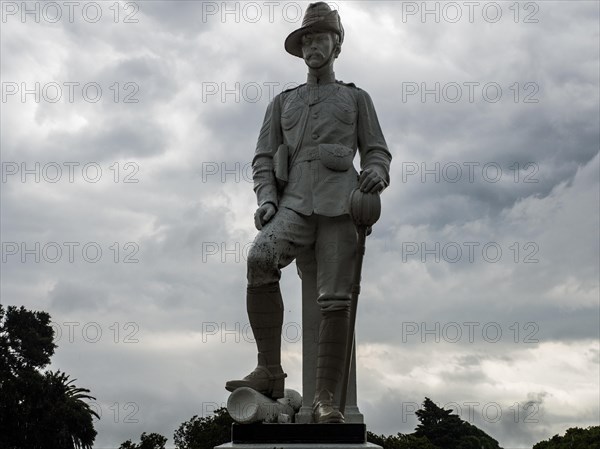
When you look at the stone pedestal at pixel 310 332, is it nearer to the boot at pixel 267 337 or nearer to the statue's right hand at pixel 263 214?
the boot at pixel 267 337

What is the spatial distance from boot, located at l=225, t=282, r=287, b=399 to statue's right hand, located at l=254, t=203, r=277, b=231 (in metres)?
0.61

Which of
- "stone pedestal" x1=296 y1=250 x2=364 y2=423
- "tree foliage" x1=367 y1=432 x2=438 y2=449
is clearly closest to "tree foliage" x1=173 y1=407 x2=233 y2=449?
"tree foliage" x1=367 y1=432 x2=438 y2=449

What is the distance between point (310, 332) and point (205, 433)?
1684 cm

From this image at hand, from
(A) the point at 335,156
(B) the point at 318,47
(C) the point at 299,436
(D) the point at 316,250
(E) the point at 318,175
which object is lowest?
(C) the point at 299,436

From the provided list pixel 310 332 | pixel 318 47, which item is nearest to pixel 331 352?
pixel 310 332

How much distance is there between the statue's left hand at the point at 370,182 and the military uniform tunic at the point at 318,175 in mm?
156

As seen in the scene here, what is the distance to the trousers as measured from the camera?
8.35m

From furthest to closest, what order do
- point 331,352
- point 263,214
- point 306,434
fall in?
point 263,214 → point 331,352 → point 306,434

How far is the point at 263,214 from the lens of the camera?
8.63 meters

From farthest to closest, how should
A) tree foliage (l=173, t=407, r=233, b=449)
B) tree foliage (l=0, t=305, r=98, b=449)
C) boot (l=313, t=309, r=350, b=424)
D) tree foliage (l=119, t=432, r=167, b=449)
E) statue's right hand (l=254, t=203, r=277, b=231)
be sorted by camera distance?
tree foliage (l=0, t=305, r=98, b=449) → tree foliage (l=173, t=407, r=233, b=449) → tree foliage (l=119, t=432, r=167, b=449) → statue's right hand (l=254, t=203, r=277, b=231) → boot (l=313, t=309, r=350, b=424)

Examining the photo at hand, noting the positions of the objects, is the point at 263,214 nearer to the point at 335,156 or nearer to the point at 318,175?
the point at 318,175

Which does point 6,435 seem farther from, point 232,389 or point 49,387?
point 232,389

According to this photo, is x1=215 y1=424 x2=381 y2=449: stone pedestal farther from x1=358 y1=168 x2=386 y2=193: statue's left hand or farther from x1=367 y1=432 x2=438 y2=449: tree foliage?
x1=367 y1=432 x2=438 y2=449: tree foliage

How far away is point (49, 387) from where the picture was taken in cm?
3145
